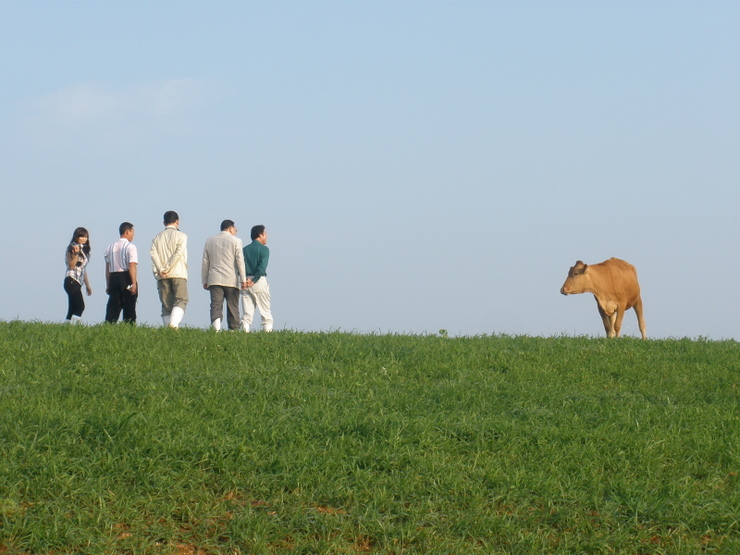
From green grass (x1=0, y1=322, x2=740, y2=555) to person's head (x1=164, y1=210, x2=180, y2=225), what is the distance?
13.4ft

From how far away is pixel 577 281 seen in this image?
66.6 feet

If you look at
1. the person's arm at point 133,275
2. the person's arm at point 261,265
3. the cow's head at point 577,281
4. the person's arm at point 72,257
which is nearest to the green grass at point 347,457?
the person's arm at point 133,275

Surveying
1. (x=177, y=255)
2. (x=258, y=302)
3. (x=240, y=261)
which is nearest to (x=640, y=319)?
(x=258, y=302)

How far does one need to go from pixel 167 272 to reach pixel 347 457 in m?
7.88

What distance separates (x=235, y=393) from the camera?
27.6 ft

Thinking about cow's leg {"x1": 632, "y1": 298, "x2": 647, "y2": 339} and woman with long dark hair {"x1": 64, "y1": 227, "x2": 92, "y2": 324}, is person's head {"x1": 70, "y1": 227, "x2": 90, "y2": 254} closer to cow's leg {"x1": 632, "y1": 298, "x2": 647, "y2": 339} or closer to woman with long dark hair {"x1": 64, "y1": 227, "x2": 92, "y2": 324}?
woman with long dark hair {"x1": 64, "y1": 227, "x2": 92, "y2": 324}

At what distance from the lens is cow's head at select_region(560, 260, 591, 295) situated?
2030 cm

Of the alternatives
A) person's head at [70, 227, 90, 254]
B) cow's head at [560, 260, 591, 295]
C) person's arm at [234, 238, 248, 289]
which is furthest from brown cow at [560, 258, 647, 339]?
person's head at [70, 227, 90, 254]

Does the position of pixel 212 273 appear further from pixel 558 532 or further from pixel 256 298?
pixel 558 532

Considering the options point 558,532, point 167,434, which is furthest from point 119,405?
point 558,532

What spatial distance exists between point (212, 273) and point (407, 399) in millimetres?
6751

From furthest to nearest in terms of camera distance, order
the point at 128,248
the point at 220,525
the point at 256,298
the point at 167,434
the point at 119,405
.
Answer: the point at 256,298
the point at 128,248
the point at 119,405
the point at 167,434
the point at 220,525

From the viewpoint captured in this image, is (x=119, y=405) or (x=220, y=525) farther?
(x=119, y=405)

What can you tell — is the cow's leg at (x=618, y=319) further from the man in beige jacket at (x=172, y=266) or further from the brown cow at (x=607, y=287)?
the man in beige jacket at (x=172, y=266)
